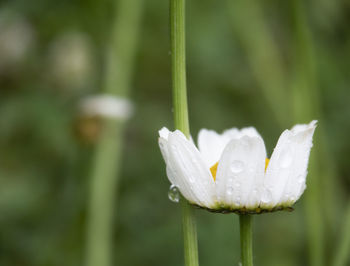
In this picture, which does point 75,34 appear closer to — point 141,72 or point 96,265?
point 141,72

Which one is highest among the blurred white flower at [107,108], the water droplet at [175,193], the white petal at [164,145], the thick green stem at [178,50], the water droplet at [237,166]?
the blurred white flower at [107,108]

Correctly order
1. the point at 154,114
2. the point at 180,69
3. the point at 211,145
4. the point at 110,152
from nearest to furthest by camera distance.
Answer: the point at 180,69 → the point at 211,145 → the point at 110,152 → the point at 154,114

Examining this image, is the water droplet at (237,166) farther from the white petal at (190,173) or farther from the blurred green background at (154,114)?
the blurred green background at (154,114)

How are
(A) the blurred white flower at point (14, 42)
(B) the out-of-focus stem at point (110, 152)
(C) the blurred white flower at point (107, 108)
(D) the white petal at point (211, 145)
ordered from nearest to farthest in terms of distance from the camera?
(D) the white petal at point (211, 145), (B) the out-of-focus stem at point (110, 152), (C) the blurred white flower at point (107, 108), (A) the blurred white flower at point (14, 42)

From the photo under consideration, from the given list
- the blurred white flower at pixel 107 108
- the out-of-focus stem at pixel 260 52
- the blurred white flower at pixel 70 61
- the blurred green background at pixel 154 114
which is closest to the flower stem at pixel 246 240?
the blurred green background at pixel 154 114

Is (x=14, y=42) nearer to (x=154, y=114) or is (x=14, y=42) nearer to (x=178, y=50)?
(x=154, y=114)

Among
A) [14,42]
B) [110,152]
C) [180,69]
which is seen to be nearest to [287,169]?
Answer: [180,69]
